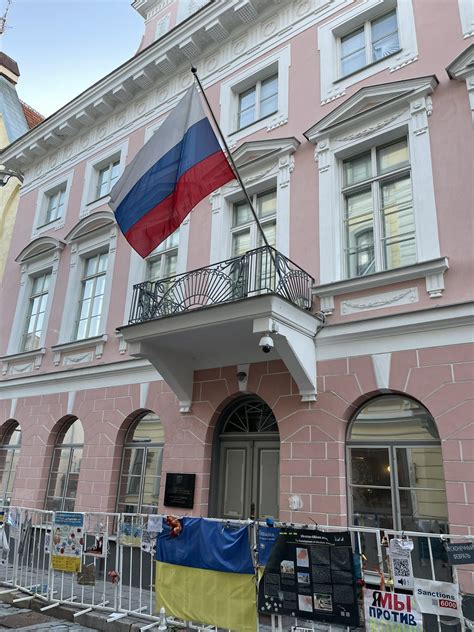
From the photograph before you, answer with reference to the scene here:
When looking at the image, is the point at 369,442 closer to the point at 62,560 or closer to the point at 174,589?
the point at 174,589

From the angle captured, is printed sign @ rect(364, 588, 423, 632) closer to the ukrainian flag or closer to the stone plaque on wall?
the ukrainian flag

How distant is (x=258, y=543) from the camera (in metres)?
5.39

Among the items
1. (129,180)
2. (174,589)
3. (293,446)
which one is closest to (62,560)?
(174,589)

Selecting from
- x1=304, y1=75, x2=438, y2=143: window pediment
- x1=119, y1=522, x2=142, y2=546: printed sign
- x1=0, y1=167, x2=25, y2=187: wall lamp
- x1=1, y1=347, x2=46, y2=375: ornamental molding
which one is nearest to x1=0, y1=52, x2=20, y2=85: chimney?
x1=0, y1=167, x2=25, y2=187: wall lamp

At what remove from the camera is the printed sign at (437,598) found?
14.3 feet

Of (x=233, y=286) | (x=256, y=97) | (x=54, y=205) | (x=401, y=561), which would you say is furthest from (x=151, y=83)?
(x=401, y=561)

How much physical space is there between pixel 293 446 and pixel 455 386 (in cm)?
247

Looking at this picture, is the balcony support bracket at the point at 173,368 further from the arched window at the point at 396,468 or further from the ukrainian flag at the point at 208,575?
the arched window at the point at 396,468

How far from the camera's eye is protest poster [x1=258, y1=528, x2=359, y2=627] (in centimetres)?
471

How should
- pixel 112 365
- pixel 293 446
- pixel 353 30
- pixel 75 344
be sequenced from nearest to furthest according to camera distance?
pixel 293 446
pixel 353 30
pixel 112 365
pixel 75 344

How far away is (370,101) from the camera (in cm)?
802

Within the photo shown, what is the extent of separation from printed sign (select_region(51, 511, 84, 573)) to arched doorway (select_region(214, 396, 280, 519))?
230 centimetres

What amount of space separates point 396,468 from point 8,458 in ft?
33.5

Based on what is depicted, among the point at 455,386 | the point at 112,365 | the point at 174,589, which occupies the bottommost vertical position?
the point at 174,589
